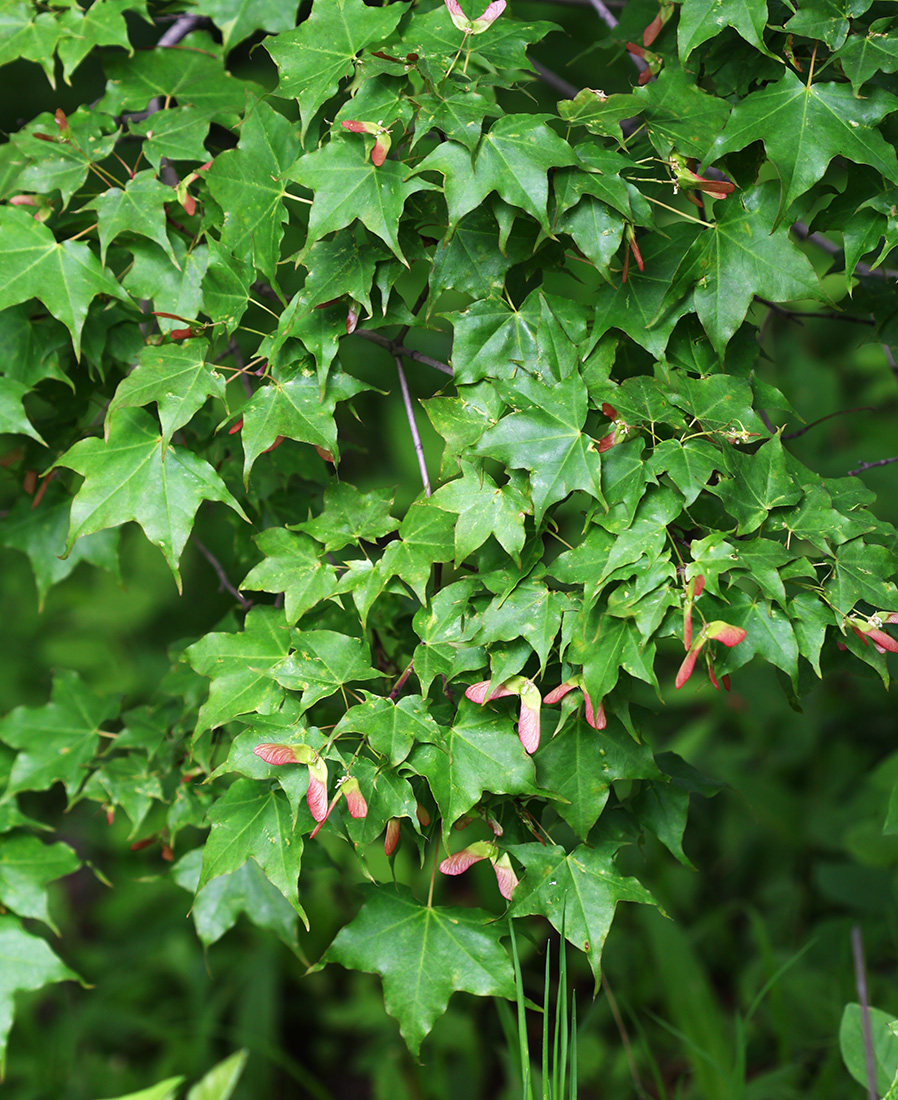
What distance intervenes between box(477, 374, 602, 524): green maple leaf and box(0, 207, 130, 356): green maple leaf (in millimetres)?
545

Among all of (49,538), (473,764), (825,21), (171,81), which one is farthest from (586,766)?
(171,81)

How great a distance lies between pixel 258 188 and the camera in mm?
1146

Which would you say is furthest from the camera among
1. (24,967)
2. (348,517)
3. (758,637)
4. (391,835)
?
(24,967)

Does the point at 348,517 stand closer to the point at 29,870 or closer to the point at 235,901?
the point at 235,901

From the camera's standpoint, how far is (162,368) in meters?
1.12

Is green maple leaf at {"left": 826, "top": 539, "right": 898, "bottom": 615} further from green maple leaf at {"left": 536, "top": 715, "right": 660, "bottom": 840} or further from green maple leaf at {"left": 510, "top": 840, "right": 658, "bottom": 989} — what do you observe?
green maple leaf at {"left": 510, "top": 840, "right": 658, "bottom": 989}

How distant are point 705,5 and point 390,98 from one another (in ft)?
1.15

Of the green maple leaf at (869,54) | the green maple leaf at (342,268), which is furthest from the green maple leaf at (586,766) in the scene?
the green maple leaf at (869,54)

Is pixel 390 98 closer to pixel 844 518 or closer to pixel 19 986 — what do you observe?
pixel 844 518

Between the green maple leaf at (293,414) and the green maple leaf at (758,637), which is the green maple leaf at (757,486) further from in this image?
the green maple leaf at (293,414)

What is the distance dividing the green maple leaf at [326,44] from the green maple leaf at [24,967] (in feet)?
4.04

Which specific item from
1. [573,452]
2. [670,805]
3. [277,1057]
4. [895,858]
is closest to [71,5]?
[573,452]

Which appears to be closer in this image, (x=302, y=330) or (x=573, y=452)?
(x=573, y=452)

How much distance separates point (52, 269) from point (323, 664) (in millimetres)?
614
